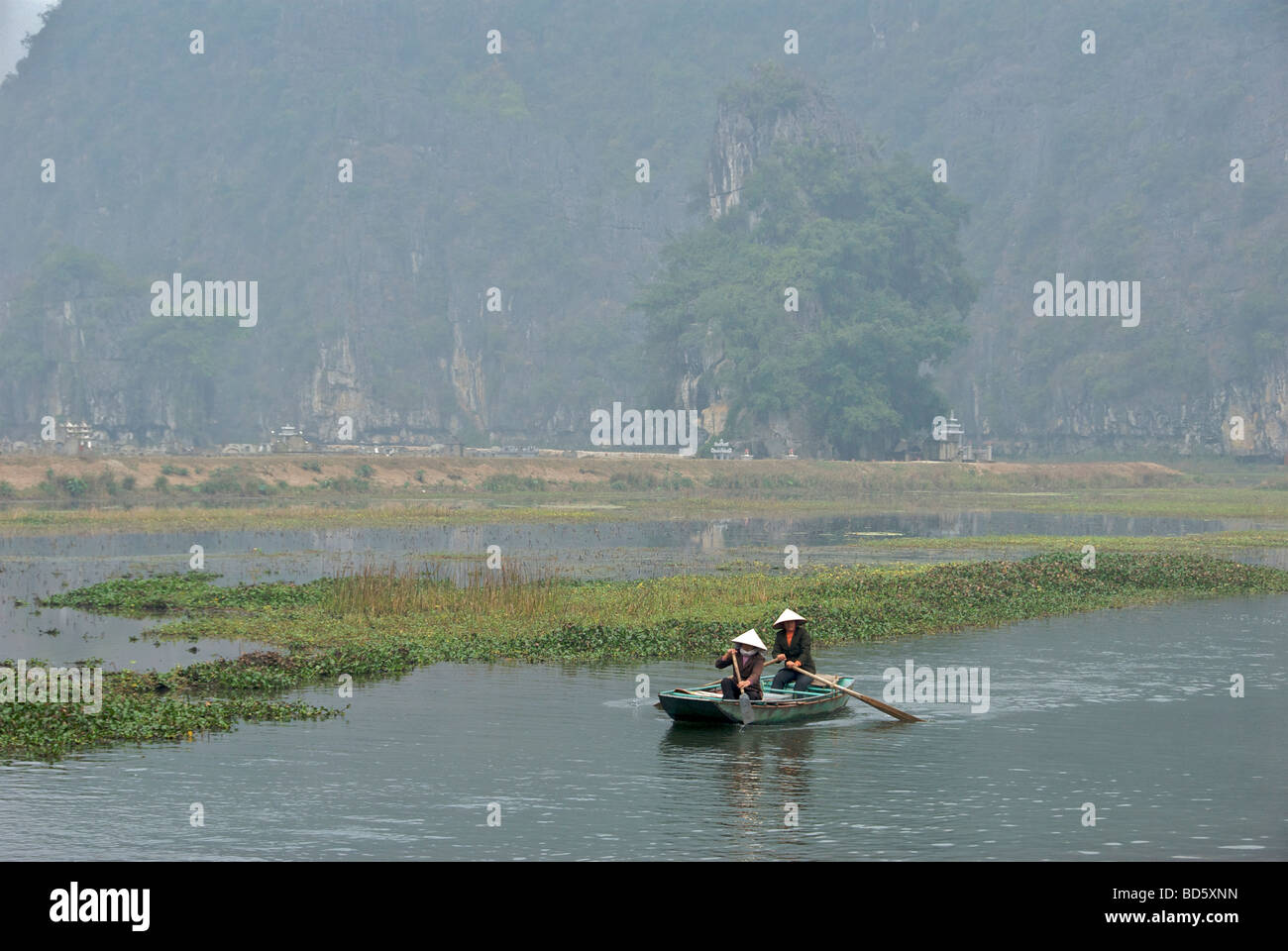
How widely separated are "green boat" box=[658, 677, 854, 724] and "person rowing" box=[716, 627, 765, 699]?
0.58 ft

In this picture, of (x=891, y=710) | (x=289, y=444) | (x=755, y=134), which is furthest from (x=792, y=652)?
(x=755, y=134)

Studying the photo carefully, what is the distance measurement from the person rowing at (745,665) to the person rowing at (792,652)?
747 mm

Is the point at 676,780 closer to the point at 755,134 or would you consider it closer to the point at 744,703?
the point at 744,703

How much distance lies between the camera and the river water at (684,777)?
16.5 metres

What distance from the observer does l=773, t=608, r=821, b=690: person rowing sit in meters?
23.2

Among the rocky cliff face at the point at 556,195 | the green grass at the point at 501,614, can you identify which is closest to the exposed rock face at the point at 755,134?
the rocky cliff face at the point at 556,195

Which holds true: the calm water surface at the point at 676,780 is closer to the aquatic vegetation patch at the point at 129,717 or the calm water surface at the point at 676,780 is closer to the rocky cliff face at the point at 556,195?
the aquatic vegetation patch at the point at 129,717

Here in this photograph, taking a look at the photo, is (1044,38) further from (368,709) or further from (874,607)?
(368,709)

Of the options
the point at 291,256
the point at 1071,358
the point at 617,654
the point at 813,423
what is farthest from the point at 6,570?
the point at 291,256

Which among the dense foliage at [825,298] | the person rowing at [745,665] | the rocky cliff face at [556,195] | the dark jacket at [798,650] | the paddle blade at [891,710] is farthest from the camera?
the rocky cliff face at [556,195]

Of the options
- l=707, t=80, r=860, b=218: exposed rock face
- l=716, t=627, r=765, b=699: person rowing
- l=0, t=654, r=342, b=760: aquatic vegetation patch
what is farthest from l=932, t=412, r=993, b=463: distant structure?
l=0, t=654, r=342, b=760: aquatic vegetation patch
